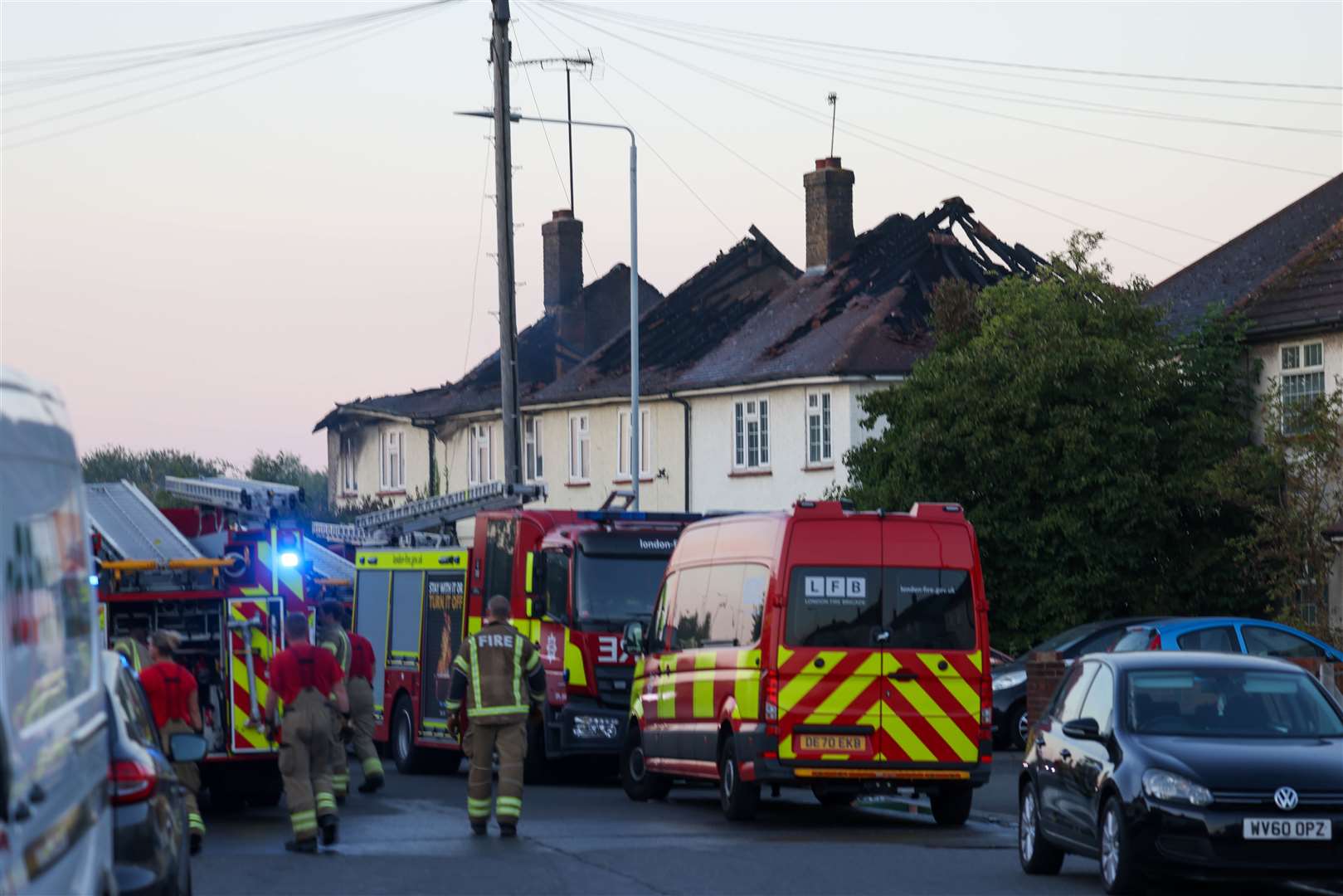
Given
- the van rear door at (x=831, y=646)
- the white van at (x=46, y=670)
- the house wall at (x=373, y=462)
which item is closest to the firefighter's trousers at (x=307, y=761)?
the van rear door at (x=831, y=646)

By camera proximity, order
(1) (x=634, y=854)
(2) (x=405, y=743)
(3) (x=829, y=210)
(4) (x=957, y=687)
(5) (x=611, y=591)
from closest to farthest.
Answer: (1) (x=634, y=854) → (4) (x=957, y=687) → (5) (x=611, y=591) → (2) (x=405, y=743) → (3) (x=829, y=210)

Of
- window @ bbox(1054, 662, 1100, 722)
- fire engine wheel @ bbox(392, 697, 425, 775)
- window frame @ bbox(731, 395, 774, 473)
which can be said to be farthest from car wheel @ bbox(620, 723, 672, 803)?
window frame @ bbox(731, 395, 774, 473)

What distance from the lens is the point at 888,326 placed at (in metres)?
49.1

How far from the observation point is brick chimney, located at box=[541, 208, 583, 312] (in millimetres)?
65938

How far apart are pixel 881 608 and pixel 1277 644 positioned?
837 centimetres

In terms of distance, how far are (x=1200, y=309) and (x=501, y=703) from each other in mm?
23491

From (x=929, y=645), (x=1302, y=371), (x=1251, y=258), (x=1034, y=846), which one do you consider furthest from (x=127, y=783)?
(x=1251, y=258)

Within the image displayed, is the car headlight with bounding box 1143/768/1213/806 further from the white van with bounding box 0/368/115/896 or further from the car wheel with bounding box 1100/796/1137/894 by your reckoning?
the white van with bounding box 0/368/115/896

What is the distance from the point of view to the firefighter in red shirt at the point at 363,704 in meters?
20.8

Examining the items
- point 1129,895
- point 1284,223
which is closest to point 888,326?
point 1284,223

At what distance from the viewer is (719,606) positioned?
63.2 feet

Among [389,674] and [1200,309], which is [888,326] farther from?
[389,674]

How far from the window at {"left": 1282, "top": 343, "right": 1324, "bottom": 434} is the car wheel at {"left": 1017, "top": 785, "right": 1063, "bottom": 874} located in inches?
789

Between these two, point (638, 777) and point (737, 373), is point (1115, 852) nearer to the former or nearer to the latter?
point (638, 777)
